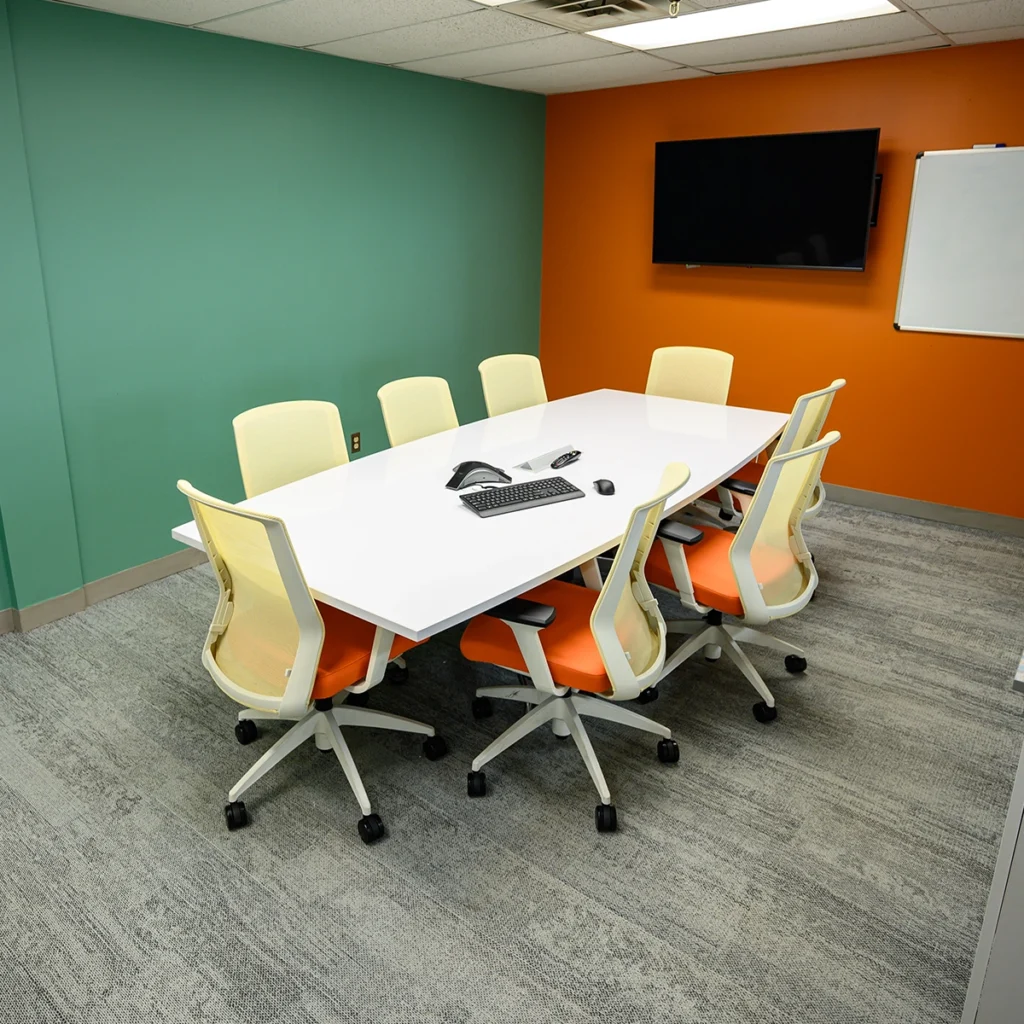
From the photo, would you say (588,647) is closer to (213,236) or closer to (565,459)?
(565,459)

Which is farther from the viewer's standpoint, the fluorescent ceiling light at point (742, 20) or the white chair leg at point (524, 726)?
the fluorescent ceiling light at point (742, 20)

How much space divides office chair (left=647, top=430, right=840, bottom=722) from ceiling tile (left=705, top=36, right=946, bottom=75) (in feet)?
8.89

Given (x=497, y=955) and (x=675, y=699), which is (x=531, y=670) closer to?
(x=497, y=955)

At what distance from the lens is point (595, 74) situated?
4.95 meters

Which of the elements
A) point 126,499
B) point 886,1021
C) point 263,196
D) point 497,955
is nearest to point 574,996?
point 497,955

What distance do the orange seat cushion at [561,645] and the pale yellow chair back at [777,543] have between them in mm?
531

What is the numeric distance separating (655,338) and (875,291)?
4.85 ft

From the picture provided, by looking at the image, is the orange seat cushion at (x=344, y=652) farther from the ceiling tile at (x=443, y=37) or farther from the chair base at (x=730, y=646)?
the ceiling tile at (x=443, y=37)

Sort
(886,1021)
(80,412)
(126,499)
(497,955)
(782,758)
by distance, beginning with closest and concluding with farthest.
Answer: (886,1021)
(497,955)
(782,758)
(80,412)
(126,499)

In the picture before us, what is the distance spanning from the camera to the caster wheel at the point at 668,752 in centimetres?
278

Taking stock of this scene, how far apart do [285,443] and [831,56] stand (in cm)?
366

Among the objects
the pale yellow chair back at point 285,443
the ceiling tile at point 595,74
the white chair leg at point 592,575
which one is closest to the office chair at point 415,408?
the pale yellow chair back at point 285,443

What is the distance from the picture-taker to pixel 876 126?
4684mm

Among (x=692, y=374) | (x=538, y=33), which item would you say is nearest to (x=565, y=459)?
(x=692, y=374)
